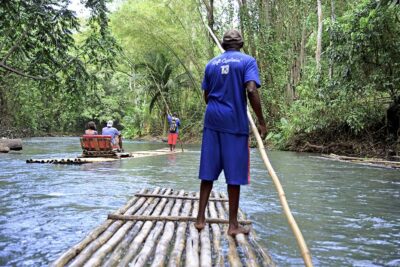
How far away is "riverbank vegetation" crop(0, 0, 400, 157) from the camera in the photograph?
7.82m

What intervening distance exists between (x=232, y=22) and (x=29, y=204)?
1614 cm

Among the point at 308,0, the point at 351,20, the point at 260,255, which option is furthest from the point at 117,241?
the point at 308,0

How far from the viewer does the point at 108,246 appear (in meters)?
3.27

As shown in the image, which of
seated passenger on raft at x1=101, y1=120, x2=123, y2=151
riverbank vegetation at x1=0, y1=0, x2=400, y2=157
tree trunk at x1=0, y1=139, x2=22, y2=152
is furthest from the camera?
tree trunk at x1=0, y1=139, x2=22, y2=152

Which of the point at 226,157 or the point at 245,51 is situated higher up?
the point at 245,51

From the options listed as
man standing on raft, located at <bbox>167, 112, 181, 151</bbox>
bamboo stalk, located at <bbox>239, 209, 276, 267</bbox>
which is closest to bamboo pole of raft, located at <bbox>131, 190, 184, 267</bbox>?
bamboo stalk, located at <bbox>239, 209, 276, 267</bbox>

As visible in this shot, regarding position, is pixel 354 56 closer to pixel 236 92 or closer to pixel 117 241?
pixel 236 92

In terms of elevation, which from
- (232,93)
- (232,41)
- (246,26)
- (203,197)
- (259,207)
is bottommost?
(259,207)

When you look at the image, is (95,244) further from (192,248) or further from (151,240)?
(192,248)

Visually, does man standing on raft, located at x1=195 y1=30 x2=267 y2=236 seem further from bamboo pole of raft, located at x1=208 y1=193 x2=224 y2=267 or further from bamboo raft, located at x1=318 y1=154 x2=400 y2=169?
bamboo raft, located at x1=318 y1=154 x2=400 y2=169

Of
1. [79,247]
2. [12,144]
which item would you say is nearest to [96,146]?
[12,144]

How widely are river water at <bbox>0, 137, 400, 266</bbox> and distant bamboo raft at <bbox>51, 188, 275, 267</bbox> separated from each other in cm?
37

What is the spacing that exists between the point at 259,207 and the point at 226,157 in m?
2.37

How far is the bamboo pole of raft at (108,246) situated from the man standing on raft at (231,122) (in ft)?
2.71
